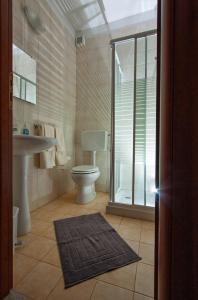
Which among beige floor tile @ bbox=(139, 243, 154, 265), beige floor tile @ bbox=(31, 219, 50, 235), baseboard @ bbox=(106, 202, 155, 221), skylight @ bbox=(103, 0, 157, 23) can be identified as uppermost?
skylight @ bbox=(103, 0, 157, 23)

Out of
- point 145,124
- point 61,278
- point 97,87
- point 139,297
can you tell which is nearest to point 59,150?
point 145,124

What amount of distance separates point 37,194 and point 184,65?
1942 mm

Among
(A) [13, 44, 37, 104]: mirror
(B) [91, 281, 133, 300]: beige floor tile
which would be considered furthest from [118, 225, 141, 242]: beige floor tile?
(A) [13, 44, 37, 104]: mirror

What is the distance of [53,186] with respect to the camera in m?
2.25

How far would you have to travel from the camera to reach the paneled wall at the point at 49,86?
1.71 m

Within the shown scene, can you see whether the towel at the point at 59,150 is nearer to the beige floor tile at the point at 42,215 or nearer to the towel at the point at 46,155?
the towel at the point at 46,155

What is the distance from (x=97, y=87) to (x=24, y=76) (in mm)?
1270

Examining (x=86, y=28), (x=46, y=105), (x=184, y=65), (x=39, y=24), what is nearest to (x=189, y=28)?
(x=184, y=65)

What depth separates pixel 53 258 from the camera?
109 centimetres

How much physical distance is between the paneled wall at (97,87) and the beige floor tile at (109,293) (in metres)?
1.78

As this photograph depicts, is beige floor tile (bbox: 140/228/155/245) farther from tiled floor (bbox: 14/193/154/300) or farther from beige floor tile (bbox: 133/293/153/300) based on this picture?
beige floor tile (bbox: 133/293/153/300)

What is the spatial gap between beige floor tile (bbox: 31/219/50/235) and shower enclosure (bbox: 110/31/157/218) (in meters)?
0.75

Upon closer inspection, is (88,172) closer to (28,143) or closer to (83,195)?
(83,195)

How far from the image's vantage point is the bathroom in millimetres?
991
